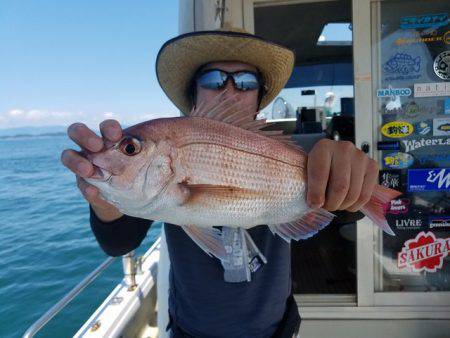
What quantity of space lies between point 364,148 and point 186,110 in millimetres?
1343

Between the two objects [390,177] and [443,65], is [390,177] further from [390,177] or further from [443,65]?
[443,65]

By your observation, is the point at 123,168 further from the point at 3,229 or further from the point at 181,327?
the point at 3,229

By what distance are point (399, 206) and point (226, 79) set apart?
5.90 feet

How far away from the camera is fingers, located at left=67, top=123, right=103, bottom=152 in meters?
0.95

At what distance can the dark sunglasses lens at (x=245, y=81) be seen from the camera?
1419 millimetres

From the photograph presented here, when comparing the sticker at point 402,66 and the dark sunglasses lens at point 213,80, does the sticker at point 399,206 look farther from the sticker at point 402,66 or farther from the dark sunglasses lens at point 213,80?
the dark sunglasses lens at point 213,80

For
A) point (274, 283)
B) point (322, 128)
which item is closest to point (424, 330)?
point (274, 283)

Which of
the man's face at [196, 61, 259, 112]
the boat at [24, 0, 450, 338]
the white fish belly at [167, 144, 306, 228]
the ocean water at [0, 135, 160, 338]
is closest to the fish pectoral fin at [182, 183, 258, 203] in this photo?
the white fish belly at [167, 144, 306, 228]

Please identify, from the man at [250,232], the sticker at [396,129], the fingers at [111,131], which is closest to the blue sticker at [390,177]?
the sticker at [396,129]

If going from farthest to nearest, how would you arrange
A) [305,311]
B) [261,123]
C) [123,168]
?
[305,311] → [261,123] → [123,168]

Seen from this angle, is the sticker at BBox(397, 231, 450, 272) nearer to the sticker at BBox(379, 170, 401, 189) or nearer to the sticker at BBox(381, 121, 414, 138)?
the sticker at BBox(379, 170, 401, 189)

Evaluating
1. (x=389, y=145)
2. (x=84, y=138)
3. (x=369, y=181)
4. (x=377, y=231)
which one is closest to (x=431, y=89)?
(x=389, y=145)

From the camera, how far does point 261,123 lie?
1151 mm

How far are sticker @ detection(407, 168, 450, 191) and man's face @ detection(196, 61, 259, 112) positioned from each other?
1.56 m
